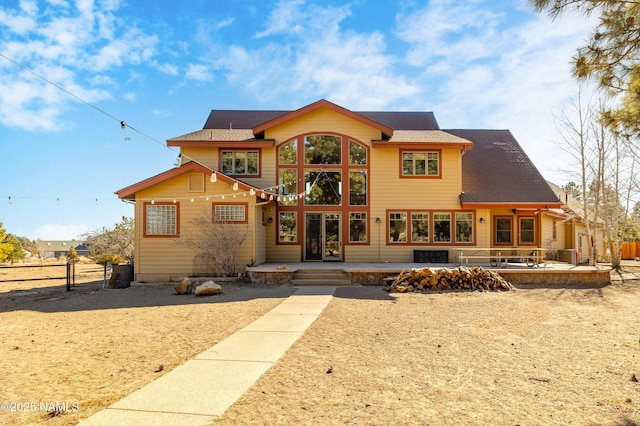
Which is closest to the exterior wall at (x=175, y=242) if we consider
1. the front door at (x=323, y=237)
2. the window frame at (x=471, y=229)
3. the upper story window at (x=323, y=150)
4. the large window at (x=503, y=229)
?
the front door at (x=323, y=237)

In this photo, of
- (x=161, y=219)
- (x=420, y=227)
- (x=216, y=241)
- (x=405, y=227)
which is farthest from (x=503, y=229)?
(x=161, y=219)

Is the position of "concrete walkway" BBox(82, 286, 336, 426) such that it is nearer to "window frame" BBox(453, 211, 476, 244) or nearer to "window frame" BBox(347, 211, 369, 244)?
"window frame" BBox(347, 211, 369, 244)

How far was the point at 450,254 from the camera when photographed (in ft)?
54.7

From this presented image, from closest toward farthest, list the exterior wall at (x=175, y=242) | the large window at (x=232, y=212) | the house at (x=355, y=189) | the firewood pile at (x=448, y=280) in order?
the firewood pile at (x=448, y=280), the exterior wall at (x=175, y=242), the large window at (x=232, y=212), the house at (x=355, y=189)

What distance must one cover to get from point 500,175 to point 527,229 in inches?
103

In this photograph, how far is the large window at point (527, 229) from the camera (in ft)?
58.0

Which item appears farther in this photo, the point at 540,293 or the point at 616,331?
the point at 540,293

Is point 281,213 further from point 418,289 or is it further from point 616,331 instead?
point 616,331

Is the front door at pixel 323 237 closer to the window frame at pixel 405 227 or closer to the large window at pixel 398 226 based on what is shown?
the window frame at pixel 405 227

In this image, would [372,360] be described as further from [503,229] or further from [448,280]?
[503,229]

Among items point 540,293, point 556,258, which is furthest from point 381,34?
point 556,258

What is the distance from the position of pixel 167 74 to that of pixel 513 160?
15.2 metres

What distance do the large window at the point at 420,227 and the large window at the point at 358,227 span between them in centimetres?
198

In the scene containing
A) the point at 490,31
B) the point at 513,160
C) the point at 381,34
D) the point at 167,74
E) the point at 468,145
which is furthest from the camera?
the point at 513,160
